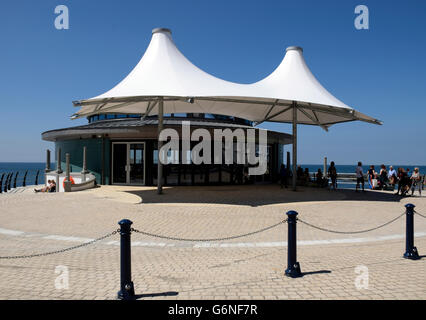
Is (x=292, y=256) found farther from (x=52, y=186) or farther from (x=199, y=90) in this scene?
(x=52, y=186)

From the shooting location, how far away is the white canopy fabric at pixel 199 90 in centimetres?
1316

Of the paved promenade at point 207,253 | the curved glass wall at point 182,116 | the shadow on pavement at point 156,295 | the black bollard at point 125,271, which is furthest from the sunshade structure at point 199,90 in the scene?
the shadow on pavement at point 156,295

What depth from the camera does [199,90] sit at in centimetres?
1316

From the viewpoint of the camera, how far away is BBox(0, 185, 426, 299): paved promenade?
462 cm

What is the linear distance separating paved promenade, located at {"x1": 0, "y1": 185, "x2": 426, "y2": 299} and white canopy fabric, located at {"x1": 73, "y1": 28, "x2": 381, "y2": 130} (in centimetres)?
431

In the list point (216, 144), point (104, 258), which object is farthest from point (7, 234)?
point (216, 144)

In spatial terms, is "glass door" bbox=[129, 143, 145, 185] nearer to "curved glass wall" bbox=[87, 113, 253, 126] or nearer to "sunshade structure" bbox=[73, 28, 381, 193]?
"sunshade structure" bbox=[73, 28, 381, 193]

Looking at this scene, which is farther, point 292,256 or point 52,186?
point 52,186

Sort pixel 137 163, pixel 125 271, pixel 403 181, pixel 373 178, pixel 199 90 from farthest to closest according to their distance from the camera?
pixel 373 178 → pixel 137 163 → pixel 403 181 → pixel 199 90 → pixel 125 271

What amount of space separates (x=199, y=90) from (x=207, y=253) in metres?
8.01

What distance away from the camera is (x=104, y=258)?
632 cm

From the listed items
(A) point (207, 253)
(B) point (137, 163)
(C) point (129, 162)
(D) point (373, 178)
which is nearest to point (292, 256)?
(A) point (207, 253)
